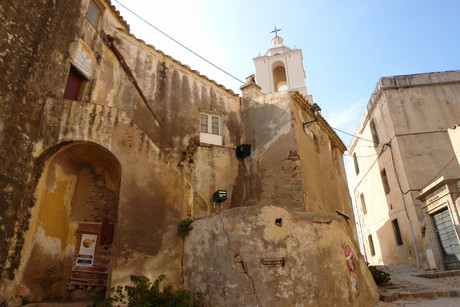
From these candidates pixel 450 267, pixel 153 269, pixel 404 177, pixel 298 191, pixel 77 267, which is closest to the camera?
pixel 153 269

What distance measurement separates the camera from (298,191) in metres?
10.2

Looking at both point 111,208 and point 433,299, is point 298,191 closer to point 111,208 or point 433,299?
point 433,299

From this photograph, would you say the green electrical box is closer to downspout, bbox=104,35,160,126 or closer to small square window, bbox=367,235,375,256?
→ downspout, bbox=104,35,160,126

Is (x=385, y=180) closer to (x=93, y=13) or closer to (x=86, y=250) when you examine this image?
(x=86, y=250)

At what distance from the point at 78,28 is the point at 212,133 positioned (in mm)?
5194

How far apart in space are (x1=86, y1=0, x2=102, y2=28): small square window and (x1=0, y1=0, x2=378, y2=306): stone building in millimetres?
50

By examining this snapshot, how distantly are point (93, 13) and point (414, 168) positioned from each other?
628 inches

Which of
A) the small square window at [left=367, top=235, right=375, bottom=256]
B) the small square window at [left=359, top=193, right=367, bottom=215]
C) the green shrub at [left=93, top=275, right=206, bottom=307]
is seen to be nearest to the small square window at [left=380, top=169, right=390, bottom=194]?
the small square window at [left=359, top=193, right=367, bottom=215]

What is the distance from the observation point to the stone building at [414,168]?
14094mm

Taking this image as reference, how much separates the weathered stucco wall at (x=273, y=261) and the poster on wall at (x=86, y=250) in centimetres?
250

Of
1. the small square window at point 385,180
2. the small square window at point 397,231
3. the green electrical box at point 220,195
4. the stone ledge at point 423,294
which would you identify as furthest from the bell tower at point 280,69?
the stone ledge at point 423,294

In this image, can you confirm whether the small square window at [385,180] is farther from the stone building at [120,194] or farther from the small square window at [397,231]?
the stone building at [120,194]

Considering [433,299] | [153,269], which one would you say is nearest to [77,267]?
[153,269]

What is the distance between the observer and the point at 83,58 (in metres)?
9.21
